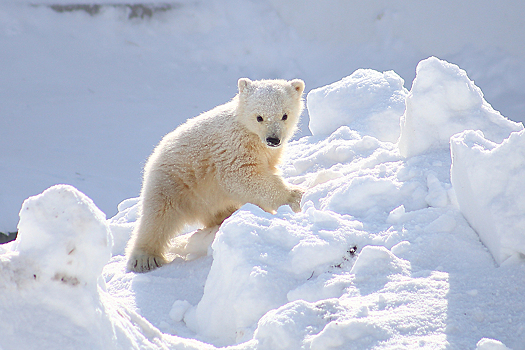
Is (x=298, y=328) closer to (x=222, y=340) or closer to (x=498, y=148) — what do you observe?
(x=222, y=340)

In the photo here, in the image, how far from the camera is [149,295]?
118 inches

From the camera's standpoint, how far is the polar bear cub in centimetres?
395

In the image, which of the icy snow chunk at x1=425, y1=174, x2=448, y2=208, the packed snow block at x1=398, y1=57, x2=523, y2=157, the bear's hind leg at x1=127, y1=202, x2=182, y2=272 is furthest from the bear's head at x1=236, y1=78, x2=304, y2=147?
the icy snow chunk at x1=425, y1=174, x2=448, y2=208

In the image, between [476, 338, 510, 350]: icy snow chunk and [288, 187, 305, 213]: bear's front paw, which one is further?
[288, 187, 305, 213]: bear's front paw

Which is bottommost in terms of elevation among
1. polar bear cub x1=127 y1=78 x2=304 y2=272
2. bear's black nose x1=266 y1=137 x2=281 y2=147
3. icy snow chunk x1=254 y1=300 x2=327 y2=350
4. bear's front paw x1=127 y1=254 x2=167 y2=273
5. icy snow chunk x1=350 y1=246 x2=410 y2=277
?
bear's front paw x1=127 y1=254 x2=167 y2=273

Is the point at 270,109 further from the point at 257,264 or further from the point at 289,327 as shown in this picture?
the point at 289,327

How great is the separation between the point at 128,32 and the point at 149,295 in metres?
8.44

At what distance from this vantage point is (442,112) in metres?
3.33

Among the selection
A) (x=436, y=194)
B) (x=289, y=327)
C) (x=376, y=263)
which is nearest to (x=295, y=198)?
(x=436, y=194)

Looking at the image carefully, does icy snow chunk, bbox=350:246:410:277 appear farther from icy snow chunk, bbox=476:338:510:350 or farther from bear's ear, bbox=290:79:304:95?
bear's ear, bbox=290:79:304:95

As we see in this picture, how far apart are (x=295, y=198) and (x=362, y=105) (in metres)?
1.69

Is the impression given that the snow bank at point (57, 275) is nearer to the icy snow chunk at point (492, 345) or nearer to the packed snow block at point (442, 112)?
the icy snow chunk at point (492, 345)

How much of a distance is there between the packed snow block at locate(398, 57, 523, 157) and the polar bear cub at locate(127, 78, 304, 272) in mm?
1023

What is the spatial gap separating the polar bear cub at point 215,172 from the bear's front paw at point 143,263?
52mm
